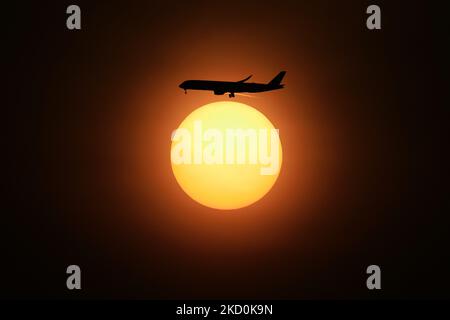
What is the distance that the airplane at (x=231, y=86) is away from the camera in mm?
3043

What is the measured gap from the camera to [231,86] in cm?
308

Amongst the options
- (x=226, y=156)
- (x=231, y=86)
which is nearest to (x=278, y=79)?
(x=231, y=86)

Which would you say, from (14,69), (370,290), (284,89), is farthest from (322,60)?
(14,69)

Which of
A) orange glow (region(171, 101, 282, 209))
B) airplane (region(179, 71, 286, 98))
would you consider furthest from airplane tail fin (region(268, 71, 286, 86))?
orange glow (region(171, 101, 282, 209))

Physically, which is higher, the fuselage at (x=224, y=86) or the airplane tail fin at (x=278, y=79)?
the airplane tail fin at (x=278, y=79)

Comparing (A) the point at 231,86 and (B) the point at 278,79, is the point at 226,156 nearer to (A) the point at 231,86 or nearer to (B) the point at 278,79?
(A) the point at 231,86

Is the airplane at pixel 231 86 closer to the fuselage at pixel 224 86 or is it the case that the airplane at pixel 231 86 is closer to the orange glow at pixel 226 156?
the fuselage at pixel 224 86

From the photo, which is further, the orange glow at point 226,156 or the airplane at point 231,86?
the airplane at point 231,86

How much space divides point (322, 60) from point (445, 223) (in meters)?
0.94

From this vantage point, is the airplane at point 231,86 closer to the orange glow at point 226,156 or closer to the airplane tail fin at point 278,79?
the airplane tail fin at point 278,79

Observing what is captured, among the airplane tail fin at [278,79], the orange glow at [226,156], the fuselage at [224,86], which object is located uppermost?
the airplane tail fin at [278,79]

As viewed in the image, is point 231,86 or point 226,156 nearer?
point 226,156

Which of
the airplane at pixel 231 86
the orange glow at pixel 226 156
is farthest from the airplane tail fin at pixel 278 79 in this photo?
the orange glow at pixel 226 156
